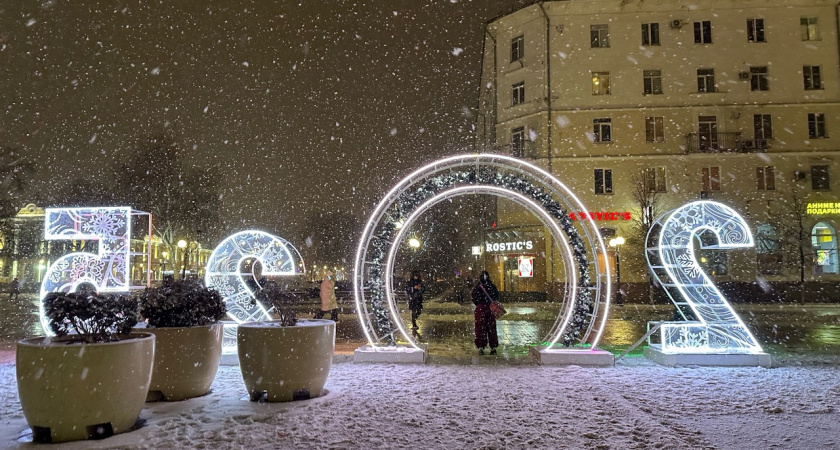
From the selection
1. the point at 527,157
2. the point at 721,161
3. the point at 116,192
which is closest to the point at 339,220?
the point at 116,192

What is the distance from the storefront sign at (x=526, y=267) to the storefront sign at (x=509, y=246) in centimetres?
77

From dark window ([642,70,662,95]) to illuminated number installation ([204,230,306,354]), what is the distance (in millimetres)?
23840

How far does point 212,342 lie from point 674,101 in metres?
27.2

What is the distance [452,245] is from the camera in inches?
2307

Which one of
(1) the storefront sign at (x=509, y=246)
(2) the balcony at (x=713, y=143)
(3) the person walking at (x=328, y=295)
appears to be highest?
(2) the balcony at (x=713, y=143)

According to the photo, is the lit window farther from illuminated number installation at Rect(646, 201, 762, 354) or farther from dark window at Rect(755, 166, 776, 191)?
illuminated number installation at Rect(646, 201, 762, 354)

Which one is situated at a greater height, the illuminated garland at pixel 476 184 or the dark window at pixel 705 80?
the dark window at pixel 705 80

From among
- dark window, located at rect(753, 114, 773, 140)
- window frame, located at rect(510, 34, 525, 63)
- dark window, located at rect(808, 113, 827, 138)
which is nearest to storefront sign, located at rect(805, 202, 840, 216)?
dark window, located at rect(808, 113, 827, 138)

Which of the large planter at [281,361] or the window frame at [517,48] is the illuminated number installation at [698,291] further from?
the window frame at [517,48]

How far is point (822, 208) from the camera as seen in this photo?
92.0ft

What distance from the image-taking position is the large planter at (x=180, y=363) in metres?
7.27

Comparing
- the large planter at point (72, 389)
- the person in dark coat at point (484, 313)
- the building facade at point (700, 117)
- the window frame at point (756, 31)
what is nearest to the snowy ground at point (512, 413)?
the large planter at point (72, 389)

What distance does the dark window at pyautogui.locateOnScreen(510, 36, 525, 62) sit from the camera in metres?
30.8

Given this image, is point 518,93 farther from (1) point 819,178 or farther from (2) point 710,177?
(1) point 819,178
